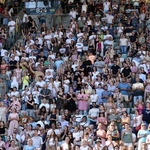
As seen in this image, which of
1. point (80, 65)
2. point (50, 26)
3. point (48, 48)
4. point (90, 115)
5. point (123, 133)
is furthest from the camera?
point (50, 26)

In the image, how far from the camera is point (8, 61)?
118 feet

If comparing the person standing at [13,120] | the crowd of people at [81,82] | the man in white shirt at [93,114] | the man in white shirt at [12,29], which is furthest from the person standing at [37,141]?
the man in white shirt at [12,29]

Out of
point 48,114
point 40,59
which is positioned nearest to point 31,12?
point 40,59

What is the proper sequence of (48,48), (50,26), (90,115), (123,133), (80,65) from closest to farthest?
(123,133) → (90,115) → (80,65) → (48,48) → (50,26)

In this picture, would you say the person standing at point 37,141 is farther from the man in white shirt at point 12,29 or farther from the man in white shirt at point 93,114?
the man in white shirt at point 12,29

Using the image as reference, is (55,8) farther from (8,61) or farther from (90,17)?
(8,61)

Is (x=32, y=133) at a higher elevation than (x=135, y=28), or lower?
lower

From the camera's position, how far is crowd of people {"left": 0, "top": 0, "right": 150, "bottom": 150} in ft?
97.0

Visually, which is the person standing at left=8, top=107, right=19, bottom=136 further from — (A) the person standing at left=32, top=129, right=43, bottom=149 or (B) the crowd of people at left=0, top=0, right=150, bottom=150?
(A) the person standing at left=32, top=129, right=43, bottom=149

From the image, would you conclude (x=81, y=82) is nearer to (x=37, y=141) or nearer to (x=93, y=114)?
(x=93, y=114)

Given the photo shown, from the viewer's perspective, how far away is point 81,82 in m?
33.0

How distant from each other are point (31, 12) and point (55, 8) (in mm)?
1272

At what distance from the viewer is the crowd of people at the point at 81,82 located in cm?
2958

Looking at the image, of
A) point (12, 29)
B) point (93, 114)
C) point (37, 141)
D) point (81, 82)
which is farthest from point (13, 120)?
point (12, 29)
